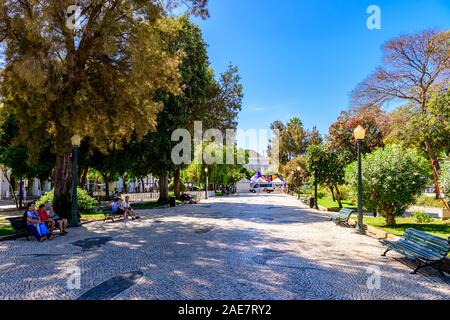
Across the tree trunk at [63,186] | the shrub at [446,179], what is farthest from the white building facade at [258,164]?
the shrub at [446,179]

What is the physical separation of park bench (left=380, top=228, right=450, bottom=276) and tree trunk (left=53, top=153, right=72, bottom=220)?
1338 centimetres

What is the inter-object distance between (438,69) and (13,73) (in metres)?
24.3

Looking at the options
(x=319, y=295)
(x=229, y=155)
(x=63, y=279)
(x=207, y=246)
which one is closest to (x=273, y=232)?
(x=207, y=246)

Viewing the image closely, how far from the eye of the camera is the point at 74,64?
13977 mm

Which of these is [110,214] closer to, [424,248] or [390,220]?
[390,220]

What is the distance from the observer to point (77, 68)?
14.2 meters

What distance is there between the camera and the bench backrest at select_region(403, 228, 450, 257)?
630cm

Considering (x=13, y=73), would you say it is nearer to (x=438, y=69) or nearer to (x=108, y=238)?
(x=108, y=238)

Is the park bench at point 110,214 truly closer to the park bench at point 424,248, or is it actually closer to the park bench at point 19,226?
the park bench at point 19,226

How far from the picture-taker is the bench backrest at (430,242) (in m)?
6.30

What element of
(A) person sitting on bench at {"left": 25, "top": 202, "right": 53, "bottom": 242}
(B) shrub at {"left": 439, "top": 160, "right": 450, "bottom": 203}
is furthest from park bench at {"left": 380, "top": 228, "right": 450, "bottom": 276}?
(A) person sitting on bench at {"left": 25, "top": 202, "right": 53, "bottom": 242}

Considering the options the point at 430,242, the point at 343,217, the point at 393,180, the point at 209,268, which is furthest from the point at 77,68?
the point at 430,242

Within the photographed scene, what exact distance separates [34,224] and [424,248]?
1084 centimetres

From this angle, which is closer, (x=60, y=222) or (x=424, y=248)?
(x=424, y=248)
